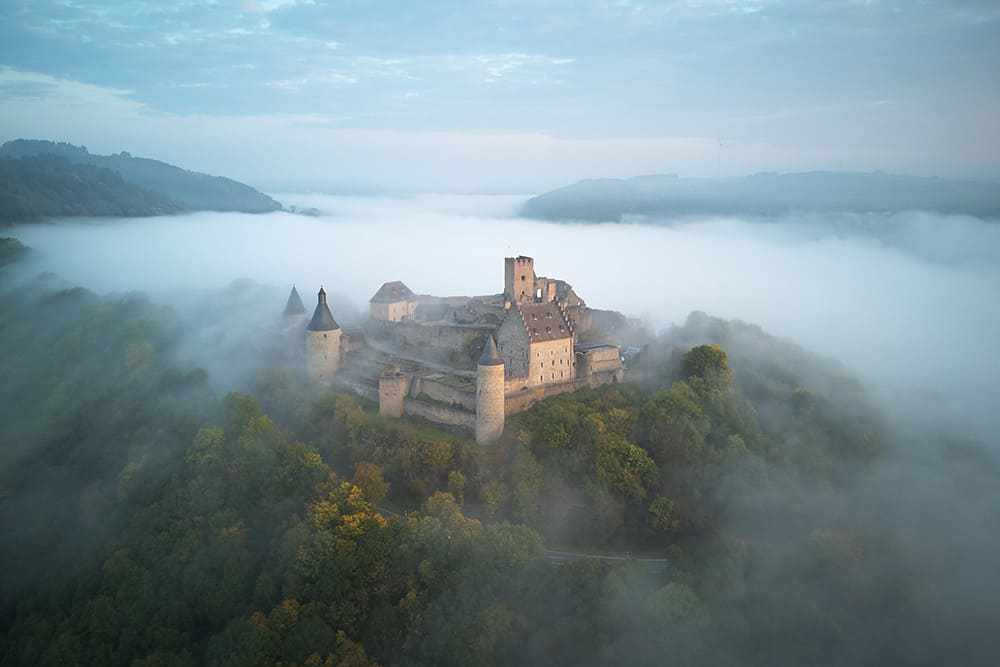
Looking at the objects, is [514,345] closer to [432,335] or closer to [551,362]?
[551,362]

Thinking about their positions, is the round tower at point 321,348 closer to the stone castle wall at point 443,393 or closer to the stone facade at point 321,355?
the stone facade at point 321,355

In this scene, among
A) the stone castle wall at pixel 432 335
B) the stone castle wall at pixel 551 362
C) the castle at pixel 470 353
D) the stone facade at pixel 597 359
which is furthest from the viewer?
the stone castle wall at pixel 432 335

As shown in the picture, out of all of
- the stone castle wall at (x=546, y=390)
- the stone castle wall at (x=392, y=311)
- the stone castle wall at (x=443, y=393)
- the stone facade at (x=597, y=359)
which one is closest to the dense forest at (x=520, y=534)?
the stone castle wall at (x=546, y=390)

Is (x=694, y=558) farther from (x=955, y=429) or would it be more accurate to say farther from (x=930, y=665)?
(x=955, y=429)

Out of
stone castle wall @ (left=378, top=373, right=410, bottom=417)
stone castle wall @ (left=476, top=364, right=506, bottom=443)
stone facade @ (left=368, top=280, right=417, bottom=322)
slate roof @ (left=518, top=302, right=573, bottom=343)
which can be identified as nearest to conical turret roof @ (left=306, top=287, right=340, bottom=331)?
stone facade @ (left=368, top=280, right=417, bottom=322)

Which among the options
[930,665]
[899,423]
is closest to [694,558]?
[930,665]

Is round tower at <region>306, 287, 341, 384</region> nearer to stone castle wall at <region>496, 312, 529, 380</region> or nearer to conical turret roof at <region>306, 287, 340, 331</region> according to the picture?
conical turret roof at <region>306, 287, 340, 331</region>
